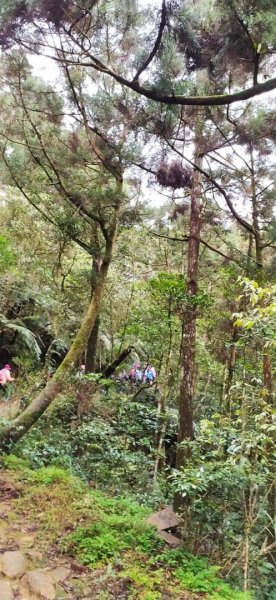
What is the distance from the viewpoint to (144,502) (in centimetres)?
489

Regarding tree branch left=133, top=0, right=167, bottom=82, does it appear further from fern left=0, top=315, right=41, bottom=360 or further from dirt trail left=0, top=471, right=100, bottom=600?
fern left=0, top=315, right=41, bottom=360

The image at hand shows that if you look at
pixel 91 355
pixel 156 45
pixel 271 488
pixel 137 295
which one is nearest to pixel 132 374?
pixel 137 295

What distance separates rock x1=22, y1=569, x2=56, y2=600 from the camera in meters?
2.55

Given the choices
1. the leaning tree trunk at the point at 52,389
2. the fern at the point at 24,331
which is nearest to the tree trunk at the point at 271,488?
the leaning tree trunk at the point at 52,389

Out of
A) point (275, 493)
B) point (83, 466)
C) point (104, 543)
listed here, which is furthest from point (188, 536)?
point (83, 466)

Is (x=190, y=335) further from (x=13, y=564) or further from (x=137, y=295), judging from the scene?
(x=137, y=295)

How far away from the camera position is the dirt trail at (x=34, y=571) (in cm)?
257

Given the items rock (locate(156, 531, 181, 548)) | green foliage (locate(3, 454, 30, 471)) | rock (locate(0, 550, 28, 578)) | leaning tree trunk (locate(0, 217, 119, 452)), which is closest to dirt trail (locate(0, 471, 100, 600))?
rock (locate(0, 550, 28, 578))

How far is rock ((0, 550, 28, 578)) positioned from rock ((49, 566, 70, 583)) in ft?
0.62

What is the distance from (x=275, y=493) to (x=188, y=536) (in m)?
1.19

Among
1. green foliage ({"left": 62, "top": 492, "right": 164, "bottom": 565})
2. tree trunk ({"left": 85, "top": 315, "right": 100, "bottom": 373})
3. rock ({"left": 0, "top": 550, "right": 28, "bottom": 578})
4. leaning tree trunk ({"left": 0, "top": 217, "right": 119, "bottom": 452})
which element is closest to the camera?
rock ({"left": 0, "top": 550, "right": 28, "bottom": 578})

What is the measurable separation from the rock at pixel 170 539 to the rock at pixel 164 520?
55mm

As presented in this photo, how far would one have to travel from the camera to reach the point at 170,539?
3.53 meters

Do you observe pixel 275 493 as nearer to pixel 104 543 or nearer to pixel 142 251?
pixel 104 543
